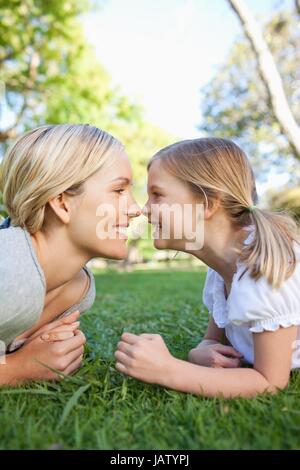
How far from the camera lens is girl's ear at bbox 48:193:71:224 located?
6.75 feet

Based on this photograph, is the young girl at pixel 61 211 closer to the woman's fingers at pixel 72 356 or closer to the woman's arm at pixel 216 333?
the woman's fingers at pixel 72 356

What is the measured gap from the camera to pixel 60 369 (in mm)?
1858

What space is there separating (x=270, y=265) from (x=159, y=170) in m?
0.73

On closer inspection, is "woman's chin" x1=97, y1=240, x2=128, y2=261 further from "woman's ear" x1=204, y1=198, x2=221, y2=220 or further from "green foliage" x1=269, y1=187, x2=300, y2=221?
"green foliage" x1=269, y1=187, x2=300, y2=221

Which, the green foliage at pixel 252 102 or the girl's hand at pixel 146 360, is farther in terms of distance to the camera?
the green foliage at pixel 252 102

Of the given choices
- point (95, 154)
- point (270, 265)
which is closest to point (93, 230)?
point (95, 154)

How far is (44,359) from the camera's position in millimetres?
1889

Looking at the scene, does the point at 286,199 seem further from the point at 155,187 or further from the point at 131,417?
the point at 131,417

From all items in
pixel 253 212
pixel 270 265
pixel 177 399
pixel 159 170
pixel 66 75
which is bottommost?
pixel 177 399

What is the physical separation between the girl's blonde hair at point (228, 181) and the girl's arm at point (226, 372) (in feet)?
1.11

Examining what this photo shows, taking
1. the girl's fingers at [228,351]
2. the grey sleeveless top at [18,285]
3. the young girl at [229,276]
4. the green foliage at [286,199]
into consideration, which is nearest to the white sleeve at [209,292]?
the young girl at [229,276]

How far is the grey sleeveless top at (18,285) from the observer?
174 cm

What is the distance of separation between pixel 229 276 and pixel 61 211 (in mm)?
821
